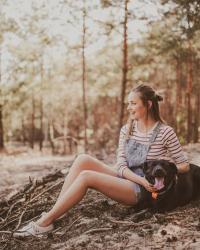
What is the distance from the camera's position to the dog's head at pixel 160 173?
4363mm

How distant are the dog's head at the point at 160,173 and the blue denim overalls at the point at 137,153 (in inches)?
8.7

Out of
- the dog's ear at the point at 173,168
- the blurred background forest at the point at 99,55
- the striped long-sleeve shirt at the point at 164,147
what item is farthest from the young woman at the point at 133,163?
the blurred background forest at the point at 99,55

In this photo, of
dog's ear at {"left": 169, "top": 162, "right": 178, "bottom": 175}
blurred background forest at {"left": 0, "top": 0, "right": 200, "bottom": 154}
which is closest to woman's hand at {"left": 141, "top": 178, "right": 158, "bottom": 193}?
dog's ear at {"left": 169, "top": 162, "right": 178, "bottom": 175}

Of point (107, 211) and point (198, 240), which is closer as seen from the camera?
point (198, 240)

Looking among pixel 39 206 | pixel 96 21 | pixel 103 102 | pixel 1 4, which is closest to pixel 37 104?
pixel 103 102

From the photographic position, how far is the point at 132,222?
453 centimetres

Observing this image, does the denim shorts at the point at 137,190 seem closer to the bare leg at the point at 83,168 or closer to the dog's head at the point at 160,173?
the dog's head at the point at 160,173

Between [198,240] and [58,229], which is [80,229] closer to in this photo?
[58,229]

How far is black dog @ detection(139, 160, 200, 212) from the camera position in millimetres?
4406

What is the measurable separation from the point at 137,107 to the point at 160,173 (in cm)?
85

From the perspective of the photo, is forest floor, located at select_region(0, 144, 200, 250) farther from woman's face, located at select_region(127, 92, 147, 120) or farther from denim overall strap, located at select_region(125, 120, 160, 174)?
woman's face, located at select_region(127, 92, 147, 120)

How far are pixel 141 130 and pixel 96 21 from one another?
1230 centimetres

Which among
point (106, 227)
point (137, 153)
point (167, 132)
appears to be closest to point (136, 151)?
point (137, 153)

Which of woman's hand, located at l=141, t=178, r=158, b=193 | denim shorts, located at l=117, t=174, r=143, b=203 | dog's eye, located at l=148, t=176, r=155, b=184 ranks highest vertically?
dog's eye, located at l=148, t=176, r=155, b=184
